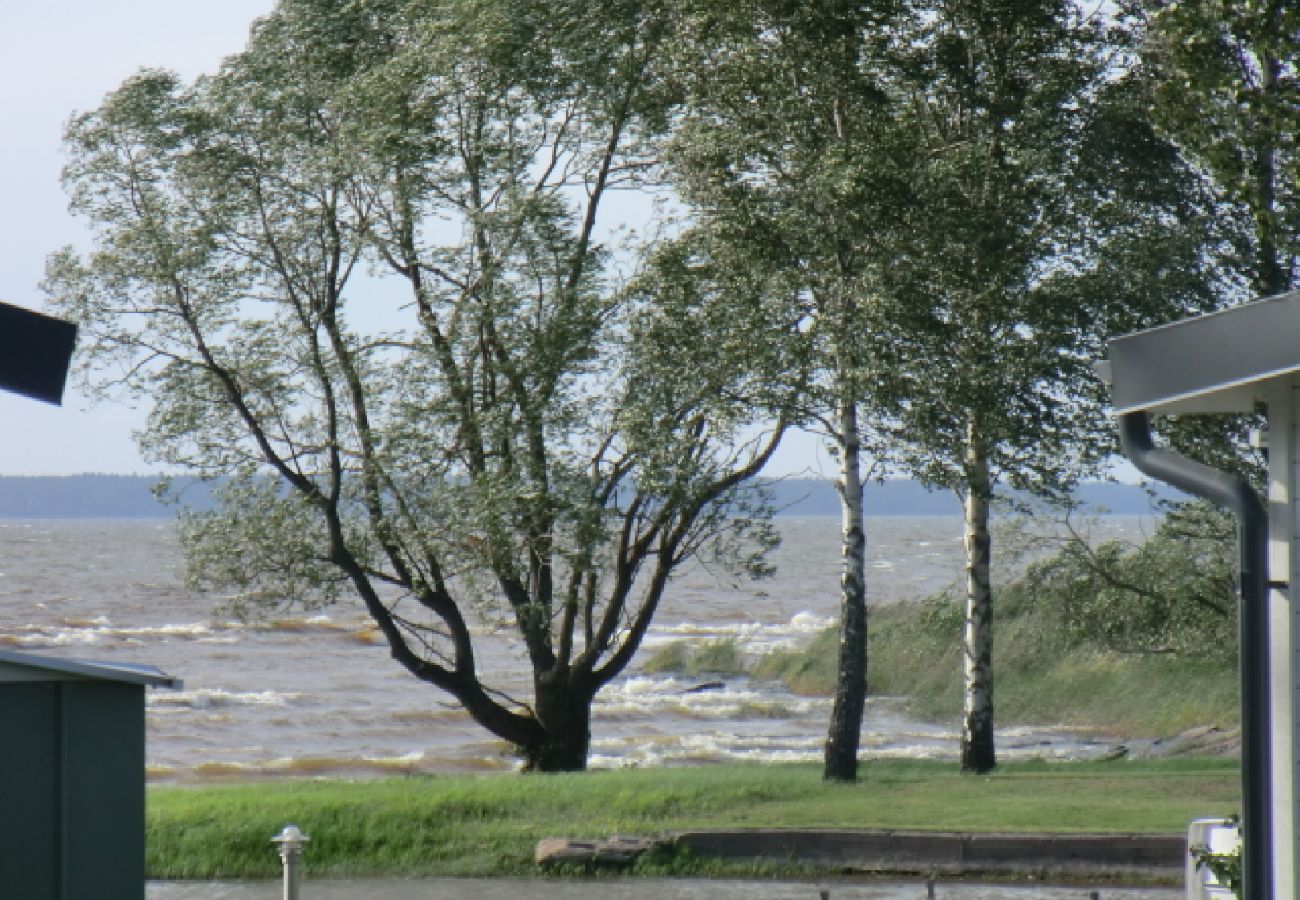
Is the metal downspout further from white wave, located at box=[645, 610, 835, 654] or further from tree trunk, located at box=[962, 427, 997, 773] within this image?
white wave, located at box=[645, 610, 835, 654]

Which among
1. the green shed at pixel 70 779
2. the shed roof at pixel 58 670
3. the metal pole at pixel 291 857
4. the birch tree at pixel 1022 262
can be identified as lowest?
the metal pole at pixel 291 857

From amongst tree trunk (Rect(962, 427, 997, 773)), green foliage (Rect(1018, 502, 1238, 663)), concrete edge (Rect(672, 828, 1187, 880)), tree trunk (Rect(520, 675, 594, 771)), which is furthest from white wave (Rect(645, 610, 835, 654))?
concrete edge (Rect(672, 828, 1187, 880))

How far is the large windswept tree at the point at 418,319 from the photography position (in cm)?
2128

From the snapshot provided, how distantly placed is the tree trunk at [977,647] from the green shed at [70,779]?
14584 mm

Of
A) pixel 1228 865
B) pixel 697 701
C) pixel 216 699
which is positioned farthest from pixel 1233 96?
pixel 216 699

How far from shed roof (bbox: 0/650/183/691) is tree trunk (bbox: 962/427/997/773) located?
48.0 ft

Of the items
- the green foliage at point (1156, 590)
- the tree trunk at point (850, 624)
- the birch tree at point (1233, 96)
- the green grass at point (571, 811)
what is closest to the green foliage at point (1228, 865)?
the green grass at point (571, 811)

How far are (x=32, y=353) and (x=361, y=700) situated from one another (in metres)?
38.6

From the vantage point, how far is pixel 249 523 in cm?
2256

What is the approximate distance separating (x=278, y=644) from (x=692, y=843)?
46.7 metres

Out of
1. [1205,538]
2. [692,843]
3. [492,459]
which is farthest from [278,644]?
[692,843]

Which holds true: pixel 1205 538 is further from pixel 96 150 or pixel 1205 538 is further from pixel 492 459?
pixel 96 150

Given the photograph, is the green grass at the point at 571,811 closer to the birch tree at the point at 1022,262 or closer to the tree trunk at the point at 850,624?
the tree trunk at the point at 850,624

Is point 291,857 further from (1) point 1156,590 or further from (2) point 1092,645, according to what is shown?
(2) point 1092,645
